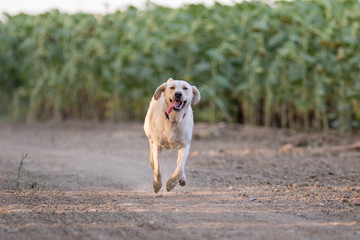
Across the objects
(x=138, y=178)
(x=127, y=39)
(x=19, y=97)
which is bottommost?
(x=138, y=178)

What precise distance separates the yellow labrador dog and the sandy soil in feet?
1.06

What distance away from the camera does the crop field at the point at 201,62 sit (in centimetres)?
1298

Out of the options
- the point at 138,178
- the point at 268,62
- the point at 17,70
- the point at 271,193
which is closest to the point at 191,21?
the point at 268,62

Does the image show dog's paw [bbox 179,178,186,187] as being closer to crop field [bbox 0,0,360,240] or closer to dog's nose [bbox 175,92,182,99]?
crop field [bbox 0,0,360,240]

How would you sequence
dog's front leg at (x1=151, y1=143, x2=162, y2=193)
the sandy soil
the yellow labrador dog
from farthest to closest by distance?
1. dog's front leg at (x1=151, y1=143, x2=162, y2=193)
2. the yellow labrador dog
3. the sandy soil

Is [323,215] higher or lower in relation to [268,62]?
lower

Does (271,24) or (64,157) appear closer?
(64,157)

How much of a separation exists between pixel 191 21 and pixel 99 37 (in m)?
3.10

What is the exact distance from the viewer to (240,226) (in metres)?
4.66

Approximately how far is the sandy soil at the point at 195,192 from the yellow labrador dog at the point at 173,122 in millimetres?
322

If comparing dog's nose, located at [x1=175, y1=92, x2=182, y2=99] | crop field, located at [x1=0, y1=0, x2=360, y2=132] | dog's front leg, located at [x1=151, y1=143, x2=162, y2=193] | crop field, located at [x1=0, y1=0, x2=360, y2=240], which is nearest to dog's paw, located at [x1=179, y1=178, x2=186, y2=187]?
crop field, located at [x1=0, y1=0, x2=360, y2=240]

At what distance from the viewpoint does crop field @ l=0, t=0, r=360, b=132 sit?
1298 cm

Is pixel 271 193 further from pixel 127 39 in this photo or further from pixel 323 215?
→ pixel 127 39

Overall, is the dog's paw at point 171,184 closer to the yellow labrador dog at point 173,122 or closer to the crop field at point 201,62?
the yellow labrador dog at point 173,122
